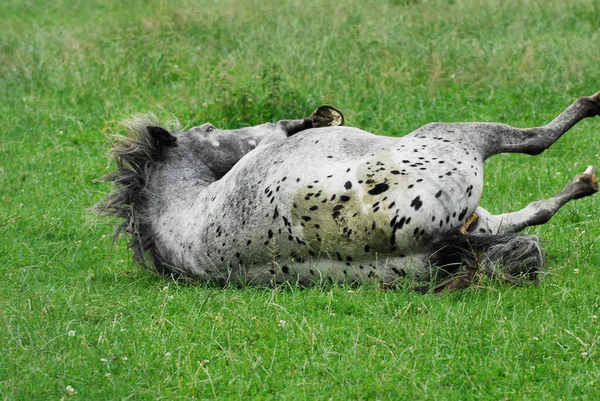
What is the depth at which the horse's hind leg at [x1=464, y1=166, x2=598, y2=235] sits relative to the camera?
19.8 feet

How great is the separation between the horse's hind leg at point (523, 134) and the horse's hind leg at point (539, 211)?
335mm

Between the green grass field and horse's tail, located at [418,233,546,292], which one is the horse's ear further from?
horse's tail, located at [418,233,546,292]

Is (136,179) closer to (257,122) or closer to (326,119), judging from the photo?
(326,119)

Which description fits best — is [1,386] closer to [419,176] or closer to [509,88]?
[419,176]

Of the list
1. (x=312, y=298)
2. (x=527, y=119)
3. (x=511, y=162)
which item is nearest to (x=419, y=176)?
(x=312, y=298)

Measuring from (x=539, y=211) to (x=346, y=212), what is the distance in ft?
4.62

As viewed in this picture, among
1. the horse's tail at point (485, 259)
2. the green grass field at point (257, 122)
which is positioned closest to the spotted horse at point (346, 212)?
the horse's tail at point (485, 259)

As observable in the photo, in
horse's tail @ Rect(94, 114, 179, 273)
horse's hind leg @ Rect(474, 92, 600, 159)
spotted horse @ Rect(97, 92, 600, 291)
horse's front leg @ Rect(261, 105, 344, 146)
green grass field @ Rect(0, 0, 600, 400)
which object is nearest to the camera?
green grass field @ Rect(0, 0, 600, 400)

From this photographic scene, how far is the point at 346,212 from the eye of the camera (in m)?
5.56

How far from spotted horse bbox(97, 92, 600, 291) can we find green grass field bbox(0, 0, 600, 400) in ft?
0.71

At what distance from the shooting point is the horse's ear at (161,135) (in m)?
7.00

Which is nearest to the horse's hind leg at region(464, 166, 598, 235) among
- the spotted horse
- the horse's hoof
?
the spotted horse

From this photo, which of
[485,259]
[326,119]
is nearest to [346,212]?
[485,259]

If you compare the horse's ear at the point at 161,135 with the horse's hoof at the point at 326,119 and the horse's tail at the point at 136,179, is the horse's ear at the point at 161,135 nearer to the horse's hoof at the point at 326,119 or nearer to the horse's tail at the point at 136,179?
the horse's tail at the point at 136,179
